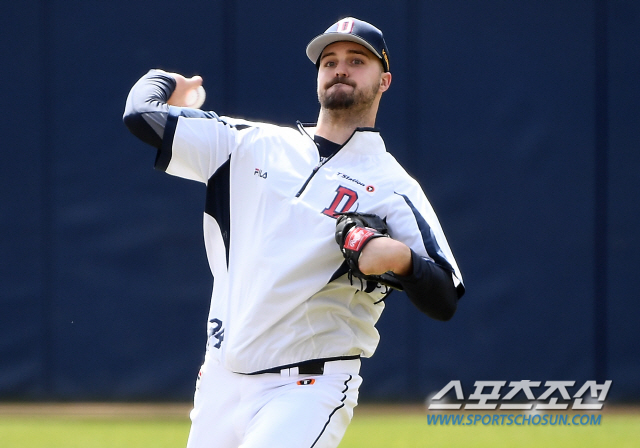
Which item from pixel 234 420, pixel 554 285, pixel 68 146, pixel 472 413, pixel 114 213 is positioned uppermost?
pixel 68 146

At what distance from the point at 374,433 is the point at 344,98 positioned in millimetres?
3514

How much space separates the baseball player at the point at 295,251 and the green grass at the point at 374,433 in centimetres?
279

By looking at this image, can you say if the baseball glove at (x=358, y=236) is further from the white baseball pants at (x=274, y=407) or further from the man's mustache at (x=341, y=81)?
the man's mustache at (x=341, y=81)

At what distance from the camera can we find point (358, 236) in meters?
2.65

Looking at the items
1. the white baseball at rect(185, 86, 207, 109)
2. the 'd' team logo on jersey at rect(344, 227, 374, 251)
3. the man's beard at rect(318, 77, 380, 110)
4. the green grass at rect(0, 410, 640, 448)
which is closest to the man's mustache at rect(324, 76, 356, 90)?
the man's beard at rect(318, 77, 380, 110)

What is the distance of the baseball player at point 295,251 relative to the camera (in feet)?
9.36

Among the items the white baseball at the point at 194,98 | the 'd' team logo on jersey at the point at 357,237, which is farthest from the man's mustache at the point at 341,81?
the 'd' team logo on jersey at the point at 357,237

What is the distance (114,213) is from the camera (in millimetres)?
7258

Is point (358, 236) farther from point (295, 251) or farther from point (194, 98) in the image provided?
point (194, 98)

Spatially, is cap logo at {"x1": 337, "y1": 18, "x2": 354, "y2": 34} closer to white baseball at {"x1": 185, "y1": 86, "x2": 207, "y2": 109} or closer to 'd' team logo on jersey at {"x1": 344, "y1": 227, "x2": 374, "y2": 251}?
white baseball at {"x1": 185, "y1": 86, "x2": 207, "y2": 109}

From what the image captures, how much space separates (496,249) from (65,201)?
3.75 metres

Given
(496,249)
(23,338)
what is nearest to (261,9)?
(496,249)

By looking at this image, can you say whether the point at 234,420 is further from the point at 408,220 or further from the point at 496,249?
the point at 496,249

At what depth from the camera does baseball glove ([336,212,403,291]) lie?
8.66 ft
